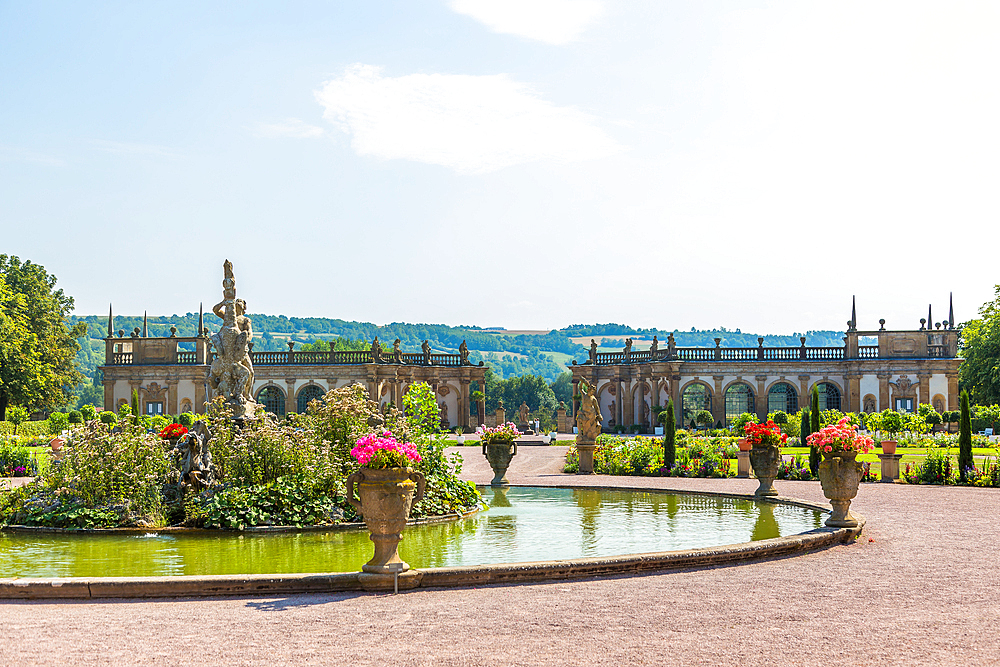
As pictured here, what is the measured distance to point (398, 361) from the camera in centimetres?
5359

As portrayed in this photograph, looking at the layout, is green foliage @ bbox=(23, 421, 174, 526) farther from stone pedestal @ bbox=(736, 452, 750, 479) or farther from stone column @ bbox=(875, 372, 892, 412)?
stone column @ bbox=(875, 372, 892, 412)

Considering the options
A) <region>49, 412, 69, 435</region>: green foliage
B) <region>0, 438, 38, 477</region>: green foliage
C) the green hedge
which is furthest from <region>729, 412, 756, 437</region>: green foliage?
the green hedge

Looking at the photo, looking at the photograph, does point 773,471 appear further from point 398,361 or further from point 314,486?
point 398,361

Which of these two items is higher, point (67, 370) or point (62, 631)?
point (67, 370)

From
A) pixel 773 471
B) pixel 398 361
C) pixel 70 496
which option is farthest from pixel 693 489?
pixel 398 361

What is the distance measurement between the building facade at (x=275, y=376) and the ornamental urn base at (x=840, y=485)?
3946 centimetres

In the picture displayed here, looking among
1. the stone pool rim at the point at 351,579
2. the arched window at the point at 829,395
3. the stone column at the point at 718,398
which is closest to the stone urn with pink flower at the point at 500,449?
the stone pool rim at the point at 351,579

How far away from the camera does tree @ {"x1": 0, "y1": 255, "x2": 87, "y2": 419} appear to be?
43781 mm

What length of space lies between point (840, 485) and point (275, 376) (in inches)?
1734

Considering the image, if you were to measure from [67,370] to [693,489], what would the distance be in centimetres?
4478

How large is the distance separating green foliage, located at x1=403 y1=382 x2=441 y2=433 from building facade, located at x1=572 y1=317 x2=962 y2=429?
116 ft

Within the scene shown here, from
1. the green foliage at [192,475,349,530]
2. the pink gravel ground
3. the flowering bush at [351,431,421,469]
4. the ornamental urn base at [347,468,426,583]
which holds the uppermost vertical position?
the flowering bush at [351,431,421,469]

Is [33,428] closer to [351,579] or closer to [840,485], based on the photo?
[351,579]

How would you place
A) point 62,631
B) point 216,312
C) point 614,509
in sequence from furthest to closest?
point 216,312, point 614,509, point 62,631
